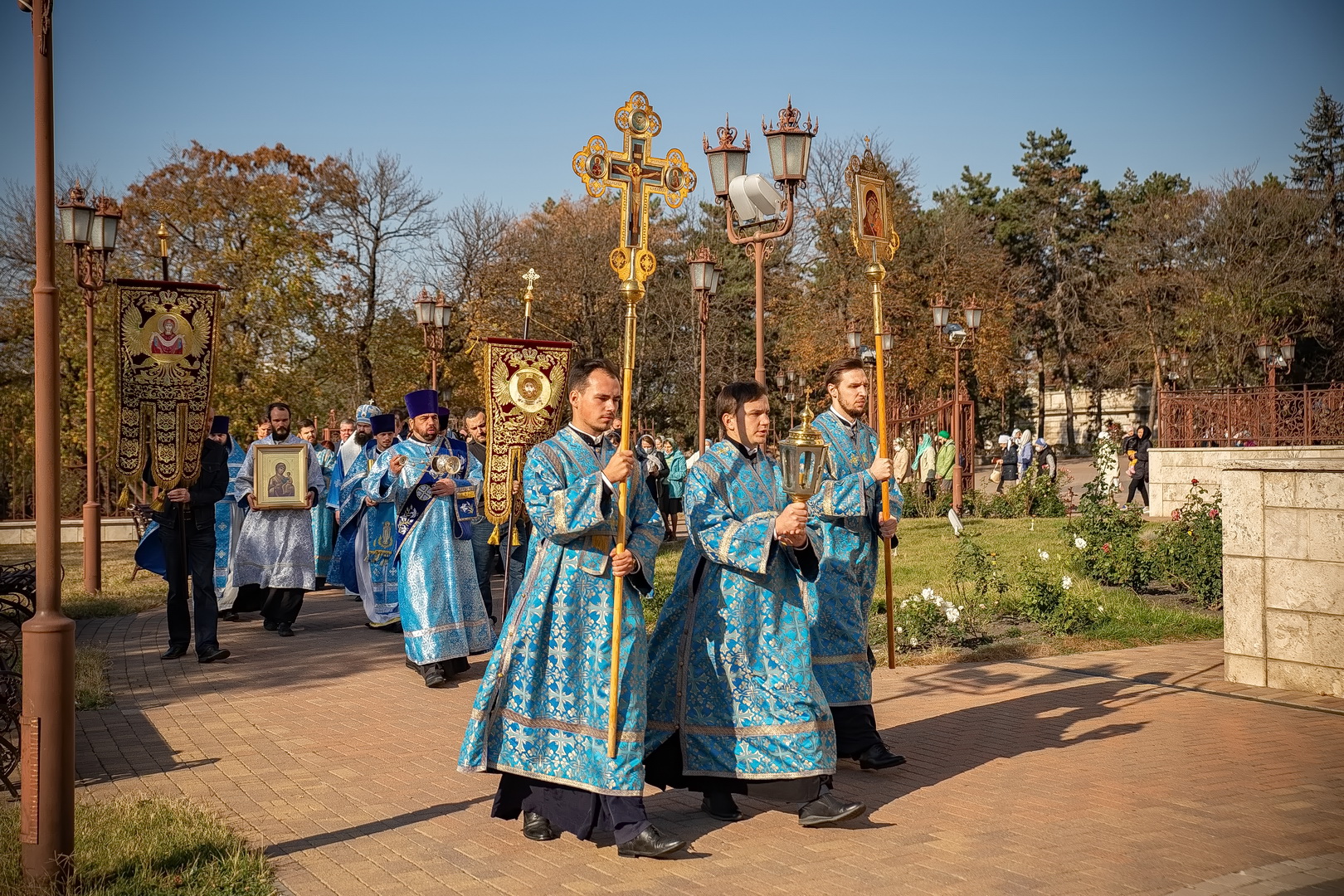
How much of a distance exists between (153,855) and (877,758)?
3431 millimetres

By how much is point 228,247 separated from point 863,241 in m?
26.0

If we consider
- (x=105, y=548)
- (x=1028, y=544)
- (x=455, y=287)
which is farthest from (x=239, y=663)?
(x=455, y=287)

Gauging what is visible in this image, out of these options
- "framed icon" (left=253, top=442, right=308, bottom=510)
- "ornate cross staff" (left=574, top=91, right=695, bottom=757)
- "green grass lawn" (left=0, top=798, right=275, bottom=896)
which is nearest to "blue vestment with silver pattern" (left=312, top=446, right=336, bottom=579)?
"framed icon" (left=253, top=442, right=308, bottom=510)

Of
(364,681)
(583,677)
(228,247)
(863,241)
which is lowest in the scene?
(364,681)

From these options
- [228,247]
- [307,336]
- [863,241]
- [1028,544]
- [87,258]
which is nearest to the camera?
[863,241]

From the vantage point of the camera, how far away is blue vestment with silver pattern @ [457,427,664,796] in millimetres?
5102

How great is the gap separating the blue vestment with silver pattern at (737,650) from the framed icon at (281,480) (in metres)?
7.07

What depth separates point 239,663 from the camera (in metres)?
10.2

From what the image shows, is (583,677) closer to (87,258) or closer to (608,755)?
(608,755)

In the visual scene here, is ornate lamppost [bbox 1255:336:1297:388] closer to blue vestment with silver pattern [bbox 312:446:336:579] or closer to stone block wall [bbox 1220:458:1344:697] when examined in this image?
blue vestment with silver pattern [bbox 312:446:336:579]

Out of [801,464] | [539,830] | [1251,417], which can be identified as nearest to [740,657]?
[801,464]

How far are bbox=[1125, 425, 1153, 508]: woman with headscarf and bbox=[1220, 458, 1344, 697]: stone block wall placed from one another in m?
16.0

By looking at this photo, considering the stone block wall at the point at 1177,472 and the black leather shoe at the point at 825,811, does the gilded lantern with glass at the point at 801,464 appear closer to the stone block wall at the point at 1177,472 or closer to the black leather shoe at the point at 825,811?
the black leather shoe at the point at 825,811

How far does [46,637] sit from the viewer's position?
4.43m
